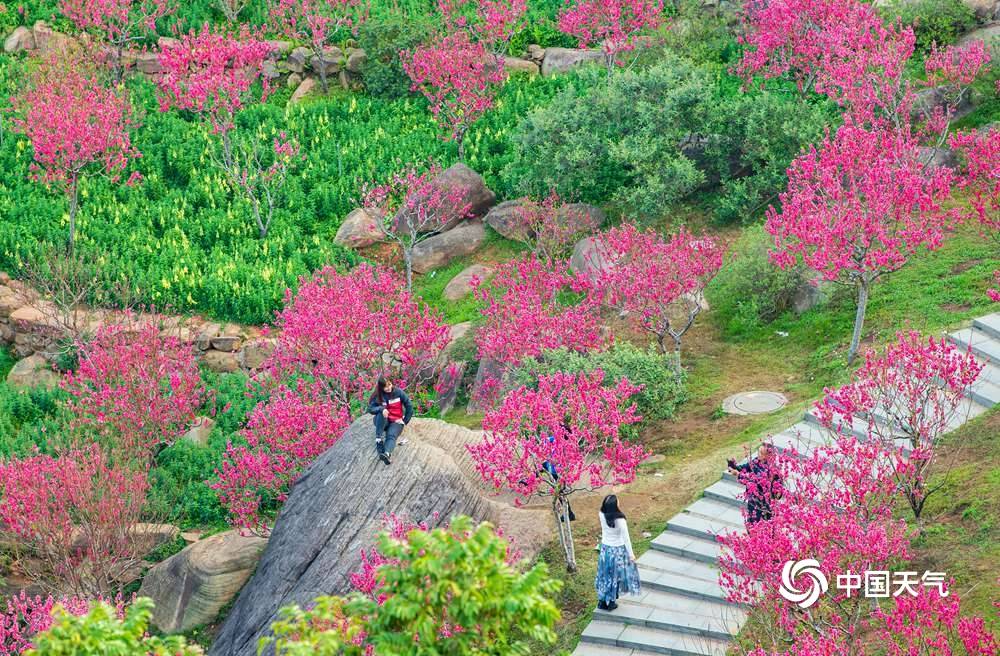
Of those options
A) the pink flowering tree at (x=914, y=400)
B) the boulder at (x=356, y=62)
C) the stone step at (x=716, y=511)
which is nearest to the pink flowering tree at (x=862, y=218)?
the pink flowering tree at (x=914, y=400)

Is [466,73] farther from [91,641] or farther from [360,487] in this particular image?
[91,641]

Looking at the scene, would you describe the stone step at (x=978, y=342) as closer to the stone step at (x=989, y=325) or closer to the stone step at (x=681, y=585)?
the stone step at (x=989, y=325)

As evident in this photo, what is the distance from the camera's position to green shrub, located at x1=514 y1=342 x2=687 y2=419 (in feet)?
71.7

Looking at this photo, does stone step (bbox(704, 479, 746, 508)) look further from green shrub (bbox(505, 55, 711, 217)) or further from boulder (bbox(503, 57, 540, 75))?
boulder (bbox(503, 57, 540, 75))

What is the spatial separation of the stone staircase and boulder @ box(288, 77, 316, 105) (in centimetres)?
2173

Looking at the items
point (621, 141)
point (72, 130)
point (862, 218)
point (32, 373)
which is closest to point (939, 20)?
point (621, 141)

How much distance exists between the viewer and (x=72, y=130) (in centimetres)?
3048

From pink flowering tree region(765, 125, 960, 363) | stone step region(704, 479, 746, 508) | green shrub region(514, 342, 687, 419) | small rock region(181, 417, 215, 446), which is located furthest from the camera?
small rock region(181, 417, 215, 446)

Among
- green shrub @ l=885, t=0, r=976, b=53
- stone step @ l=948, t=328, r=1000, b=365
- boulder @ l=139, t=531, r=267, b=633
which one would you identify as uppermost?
green shrub @ l=885, t=0, r=976, b=53

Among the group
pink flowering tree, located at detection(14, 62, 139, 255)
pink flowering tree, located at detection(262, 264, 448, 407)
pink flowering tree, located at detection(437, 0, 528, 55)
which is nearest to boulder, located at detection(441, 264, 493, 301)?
pink flowering tree, located at detection(262, 264, 448, 407)

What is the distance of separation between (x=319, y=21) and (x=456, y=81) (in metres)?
5.68

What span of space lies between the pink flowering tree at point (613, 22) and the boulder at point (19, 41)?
16.2 metres

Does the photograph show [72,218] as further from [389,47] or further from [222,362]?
[389,47]

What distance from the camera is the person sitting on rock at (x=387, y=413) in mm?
17906
